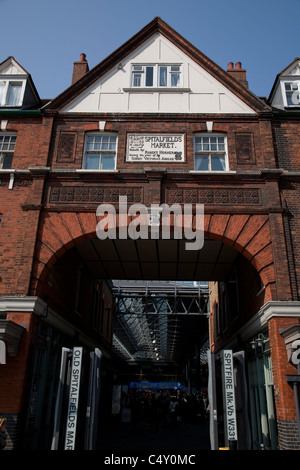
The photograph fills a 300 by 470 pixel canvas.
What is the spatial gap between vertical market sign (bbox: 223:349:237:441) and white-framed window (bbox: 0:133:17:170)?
10028mm

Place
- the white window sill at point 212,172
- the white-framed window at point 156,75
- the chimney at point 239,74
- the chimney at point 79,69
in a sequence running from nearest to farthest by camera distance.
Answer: the white window sill at point 212,172 → the white-framed window at point 156,75 → the chimney at point 239,74 → the chimney at point 79,69

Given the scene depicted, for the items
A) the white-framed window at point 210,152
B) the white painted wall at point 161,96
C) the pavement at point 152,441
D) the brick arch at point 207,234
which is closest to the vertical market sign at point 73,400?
the brick arch at point 207,234

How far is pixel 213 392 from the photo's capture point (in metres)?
8.89

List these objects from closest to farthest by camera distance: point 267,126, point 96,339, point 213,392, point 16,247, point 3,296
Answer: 1. point 213,392
2. point 3,296
3. point 16,247
4. point 267,126
5. point 96,339

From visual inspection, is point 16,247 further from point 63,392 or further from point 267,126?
point 267,126

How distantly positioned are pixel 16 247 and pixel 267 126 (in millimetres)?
9631

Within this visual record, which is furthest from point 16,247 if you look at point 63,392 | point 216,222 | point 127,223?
point 216,222

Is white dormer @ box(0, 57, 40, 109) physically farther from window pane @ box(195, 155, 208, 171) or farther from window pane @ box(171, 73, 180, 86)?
window pane @ box(195, 155, 208, 171)

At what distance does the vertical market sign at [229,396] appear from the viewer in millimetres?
8539

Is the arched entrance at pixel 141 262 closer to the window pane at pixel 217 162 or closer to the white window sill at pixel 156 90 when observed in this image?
the window pane at pixel 217 162

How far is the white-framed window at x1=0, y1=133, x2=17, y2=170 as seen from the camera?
44.9 feet

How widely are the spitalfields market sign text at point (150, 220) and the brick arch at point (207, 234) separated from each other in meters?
0.29

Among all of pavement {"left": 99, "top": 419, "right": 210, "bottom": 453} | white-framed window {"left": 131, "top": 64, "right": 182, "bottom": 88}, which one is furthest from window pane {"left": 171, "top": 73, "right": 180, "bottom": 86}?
pavement {"left": 99, "top": 419, "right": 210, "bottom": 453}

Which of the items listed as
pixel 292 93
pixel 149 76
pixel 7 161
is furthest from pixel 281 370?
pixel 149 76
